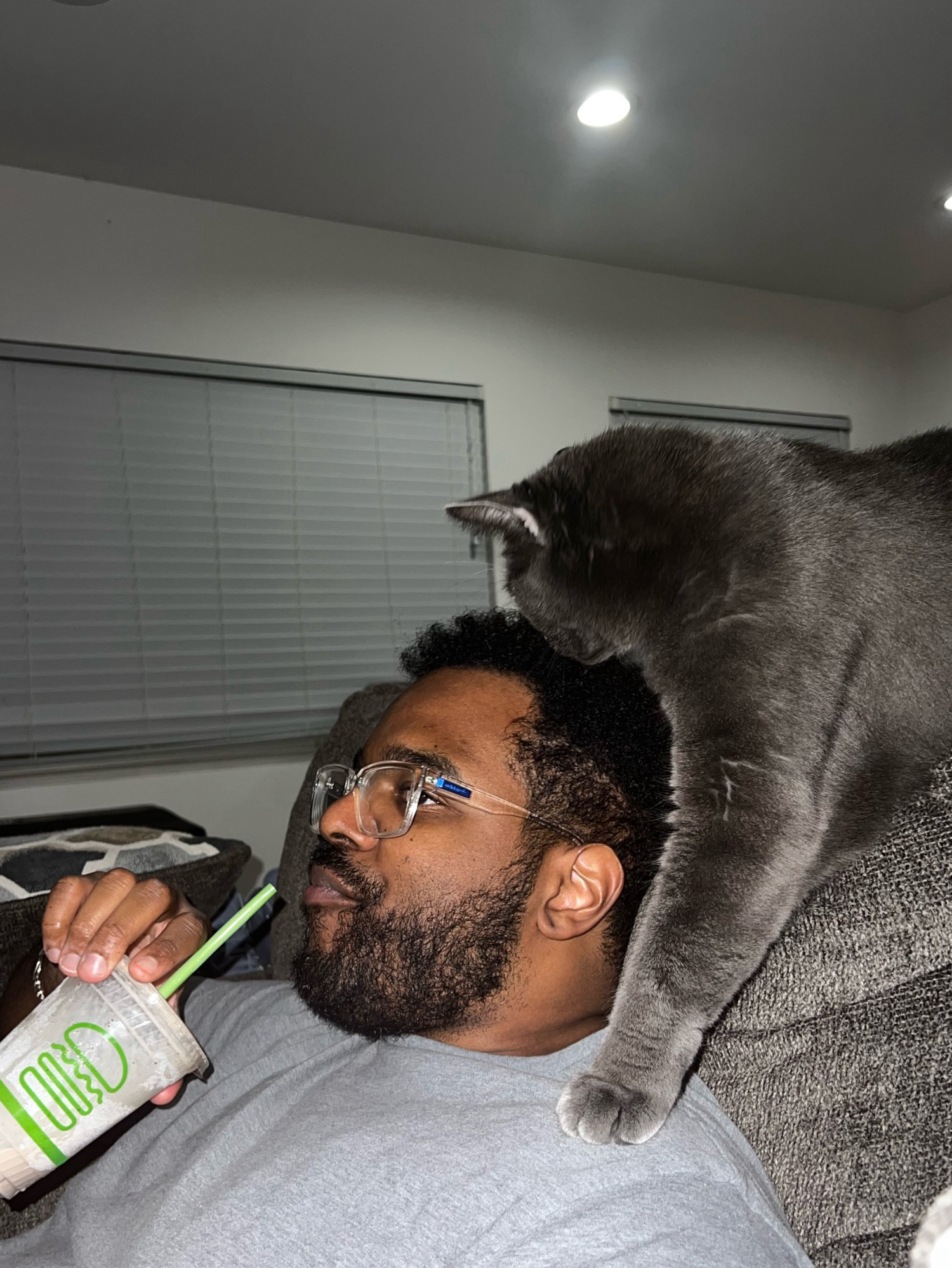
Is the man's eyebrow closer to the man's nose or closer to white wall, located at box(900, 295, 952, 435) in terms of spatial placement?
the man's nose

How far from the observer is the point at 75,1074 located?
75 centimetres

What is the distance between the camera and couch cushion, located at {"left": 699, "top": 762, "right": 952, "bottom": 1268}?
760mm

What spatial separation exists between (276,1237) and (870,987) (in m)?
0.55

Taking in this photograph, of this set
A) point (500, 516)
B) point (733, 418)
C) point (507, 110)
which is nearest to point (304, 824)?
point (500, 516)

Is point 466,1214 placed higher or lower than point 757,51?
lower

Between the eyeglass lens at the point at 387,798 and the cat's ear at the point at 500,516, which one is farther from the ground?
the cat's ear at the point at 500,516

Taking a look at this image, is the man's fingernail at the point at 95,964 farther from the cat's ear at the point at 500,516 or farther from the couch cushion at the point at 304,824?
the couch cushion at the point at 304,824

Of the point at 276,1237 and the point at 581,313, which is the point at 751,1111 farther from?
the point at 581,313

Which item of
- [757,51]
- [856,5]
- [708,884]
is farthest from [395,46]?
[708,884]

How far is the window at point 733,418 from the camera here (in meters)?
4.49

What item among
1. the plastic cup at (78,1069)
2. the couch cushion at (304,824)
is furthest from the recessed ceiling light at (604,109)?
the plastic cup at (78,1069)

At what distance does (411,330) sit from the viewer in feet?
13.1

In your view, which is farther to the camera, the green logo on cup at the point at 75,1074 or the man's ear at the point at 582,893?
the man's ear at the point at 582,893

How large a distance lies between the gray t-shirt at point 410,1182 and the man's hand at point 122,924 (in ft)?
0.33
